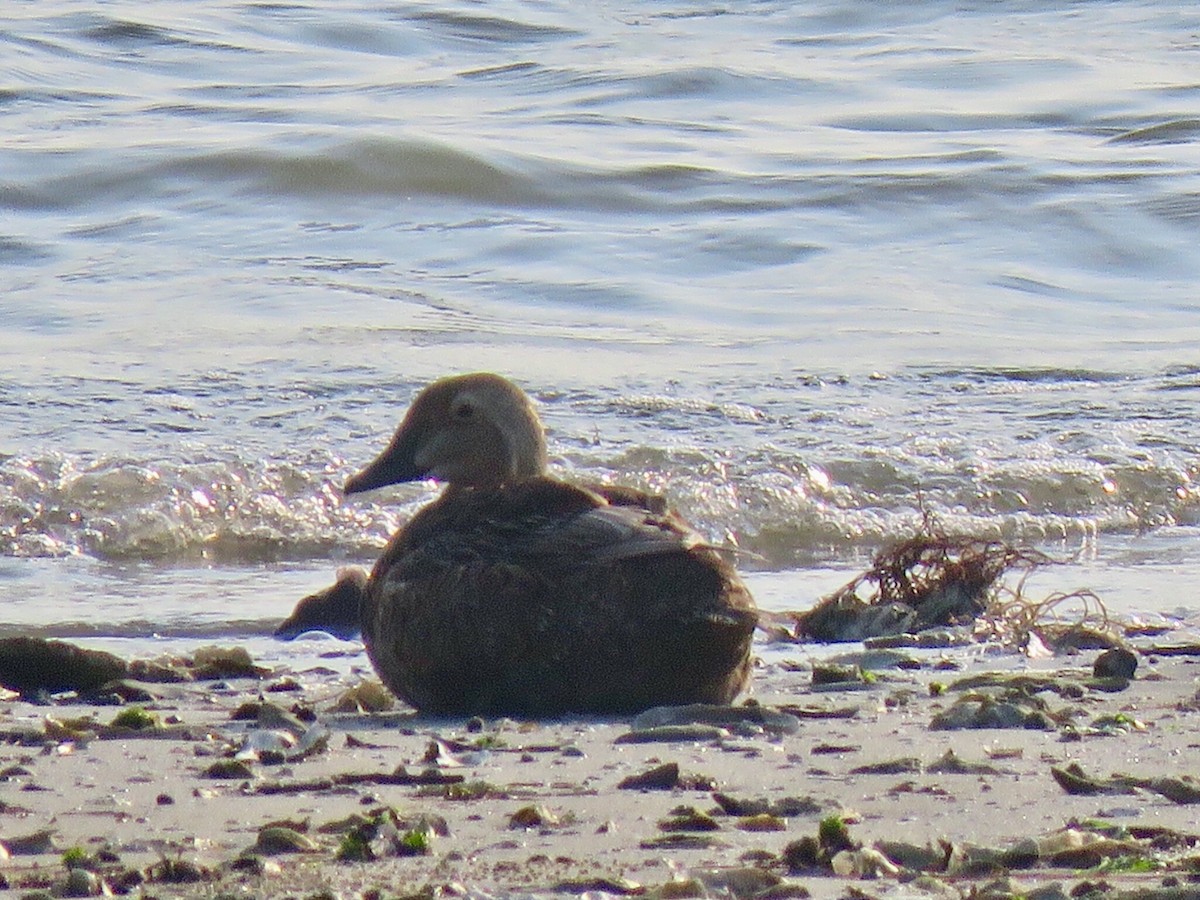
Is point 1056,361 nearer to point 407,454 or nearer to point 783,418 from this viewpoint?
point 783,418

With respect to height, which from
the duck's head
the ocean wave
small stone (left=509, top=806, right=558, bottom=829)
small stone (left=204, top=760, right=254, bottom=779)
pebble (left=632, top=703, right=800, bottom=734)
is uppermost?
the duck's head

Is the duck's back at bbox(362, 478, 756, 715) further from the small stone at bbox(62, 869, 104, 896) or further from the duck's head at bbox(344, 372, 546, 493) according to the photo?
the small stone at bbox(62, 869, 104, 896)

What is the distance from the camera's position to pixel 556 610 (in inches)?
174

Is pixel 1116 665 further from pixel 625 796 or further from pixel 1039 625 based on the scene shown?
pixel 625 796

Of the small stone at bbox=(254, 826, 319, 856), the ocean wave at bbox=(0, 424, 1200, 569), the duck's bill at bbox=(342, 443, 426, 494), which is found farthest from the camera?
the ocean wave at bbox=(0, 424, 1200, 569)

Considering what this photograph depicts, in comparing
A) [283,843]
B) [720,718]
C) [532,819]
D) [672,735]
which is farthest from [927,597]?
[283,843]

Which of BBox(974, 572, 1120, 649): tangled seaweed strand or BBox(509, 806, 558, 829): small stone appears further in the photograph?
BBox(974, 572, 1120, 649): tangled seaweed strand

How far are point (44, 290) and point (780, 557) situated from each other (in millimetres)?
5190

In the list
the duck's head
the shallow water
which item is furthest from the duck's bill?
the shallow water

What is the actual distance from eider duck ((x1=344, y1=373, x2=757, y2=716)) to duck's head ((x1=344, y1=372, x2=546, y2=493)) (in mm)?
489

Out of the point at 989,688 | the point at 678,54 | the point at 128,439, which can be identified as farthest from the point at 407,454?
the point at 678,54

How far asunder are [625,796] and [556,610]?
947 mm

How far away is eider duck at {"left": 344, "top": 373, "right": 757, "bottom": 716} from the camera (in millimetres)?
4395

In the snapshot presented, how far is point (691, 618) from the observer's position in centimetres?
439
